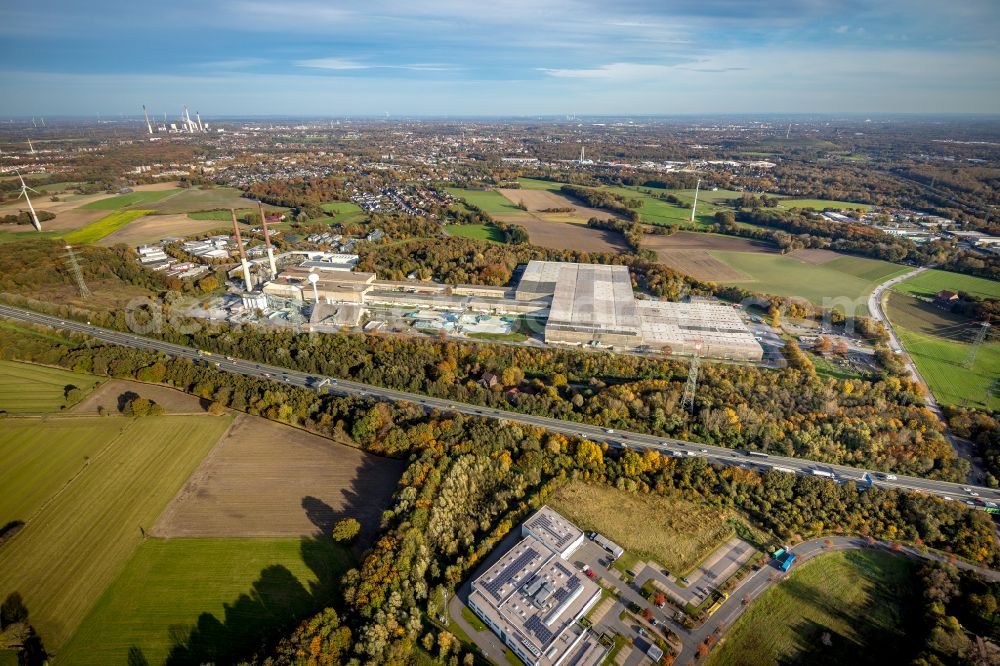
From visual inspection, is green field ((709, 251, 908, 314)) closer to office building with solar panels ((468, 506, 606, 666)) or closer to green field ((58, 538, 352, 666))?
office building with solar panels ((468, 506, 606, 666))

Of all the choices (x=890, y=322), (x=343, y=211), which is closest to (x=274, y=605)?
(x=890, y=322)

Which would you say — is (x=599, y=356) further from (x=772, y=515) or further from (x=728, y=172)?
(x=728, y=172)

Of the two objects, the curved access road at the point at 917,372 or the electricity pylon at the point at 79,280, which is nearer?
the curved access road at the point at 917,372

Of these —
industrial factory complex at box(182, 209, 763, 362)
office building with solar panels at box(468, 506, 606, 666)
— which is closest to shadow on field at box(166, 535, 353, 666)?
office building with solar panels at box(468, 506, 606, 666)

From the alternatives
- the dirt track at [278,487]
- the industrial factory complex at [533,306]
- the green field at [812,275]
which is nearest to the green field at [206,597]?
the dirt track at [278,487]

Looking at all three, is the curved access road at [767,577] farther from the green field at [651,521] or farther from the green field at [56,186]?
the green field at [56,186]

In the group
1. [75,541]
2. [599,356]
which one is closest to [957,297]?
[599,356]
